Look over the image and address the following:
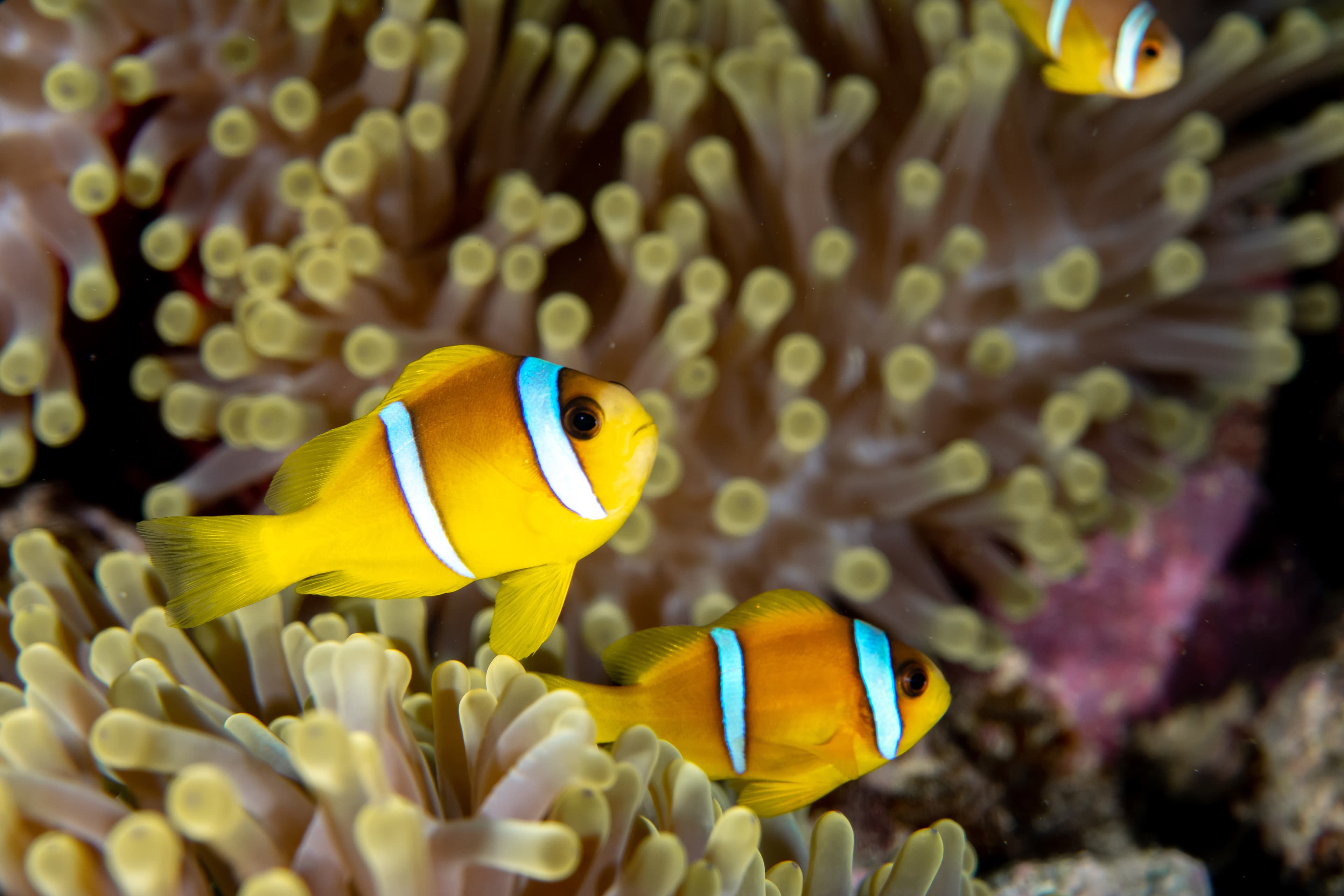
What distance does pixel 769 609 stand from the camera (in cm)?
115

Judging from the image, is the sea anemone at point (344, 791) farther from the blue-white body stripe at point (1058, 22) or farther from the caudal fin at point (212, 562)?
the blue-white body stripe at point (1058, 22)

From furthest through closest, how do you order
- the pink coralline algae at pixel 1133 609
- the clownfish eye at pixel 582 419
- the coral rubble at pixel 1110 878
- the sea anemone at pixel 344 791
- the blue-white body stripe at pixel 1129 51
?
the pink coralline algae at pixel 1133 609 → the blue-white body stripe at pixel 1129 51 → the coral rubble at pixel 1110 878 → the clownfish eye at pixel 582 419 → the sea anemone at pixel 344 791

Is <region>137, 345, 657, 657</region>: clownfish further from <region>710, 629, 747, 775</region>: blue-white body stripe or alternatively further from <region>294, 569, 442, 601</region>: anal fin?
<region>710, 629, 747, 775</region>: blue-white body stripe

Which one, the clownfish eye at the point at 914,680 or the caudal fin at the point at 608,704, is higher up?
the caudal fin at the point at 608,704

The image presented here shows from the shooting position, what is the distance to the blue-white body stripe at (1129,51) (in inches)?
61.3

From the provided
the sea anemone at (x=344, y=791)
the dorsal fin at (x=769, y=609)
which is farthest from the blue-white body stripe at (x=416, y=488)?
the dorsal fin at (x=769, y=609)

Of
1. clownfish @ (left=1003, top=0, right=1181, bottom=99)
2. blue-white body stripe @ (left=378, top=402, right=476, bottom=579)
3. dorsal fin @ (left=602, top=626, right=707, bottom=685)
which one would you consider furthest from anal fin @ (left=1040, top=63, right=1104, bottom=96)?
blue-white body stripe @ (left=378, top=402, right=476, bottom=579)

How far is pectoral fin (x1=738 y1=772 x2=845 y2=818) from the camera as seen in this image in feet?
3.83

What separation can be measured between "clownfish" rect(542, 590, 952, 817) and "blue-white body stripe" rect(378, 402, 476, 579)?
9.1 inches

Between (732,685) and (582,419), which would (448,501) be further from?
(732,685)

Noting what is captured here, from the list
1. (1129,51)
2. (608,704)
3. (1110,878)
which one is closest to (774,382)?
(608,704)

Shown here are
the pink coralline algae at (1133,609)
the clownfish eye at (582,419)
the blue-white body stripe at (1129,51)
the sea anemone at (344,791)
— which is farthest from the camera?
the pink coralline algae at (1133,609)

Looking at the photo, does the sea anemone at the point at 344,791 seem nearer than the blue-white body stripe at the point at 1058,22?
Yes

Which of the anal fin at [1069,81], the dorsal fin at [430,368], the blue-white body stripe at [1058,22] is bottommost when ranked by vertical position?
the anal fin at [1069,81]
